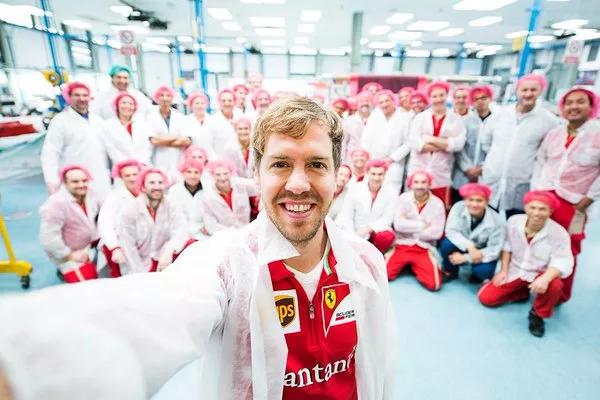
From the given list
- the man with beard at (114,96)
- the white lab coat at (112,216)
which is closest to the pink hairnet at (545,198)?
the white lab coat at (112,216)

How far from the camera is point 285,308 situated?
0.94 m

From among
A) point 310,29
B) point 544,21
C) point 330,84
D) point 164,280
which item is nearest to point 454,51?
point 544,21

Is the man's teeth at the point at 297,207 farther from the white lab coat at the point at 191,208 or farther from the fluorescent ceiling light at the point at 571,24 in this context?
the fluorescent ceiling light at the point at 571,24

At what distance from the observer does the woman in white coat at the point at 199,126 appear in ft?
13.1

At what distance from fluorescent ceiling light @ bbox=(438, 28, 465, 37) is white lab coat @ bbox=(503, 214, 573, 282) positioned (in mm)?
12814

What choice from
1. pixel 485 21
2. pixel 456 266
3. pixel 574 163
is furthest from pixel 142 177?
pixel 485 21

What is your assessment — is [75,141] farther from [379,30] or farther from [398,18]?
[379,30]

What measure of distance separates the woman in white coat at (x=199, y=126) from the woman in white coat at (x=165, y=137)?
0.09 meters

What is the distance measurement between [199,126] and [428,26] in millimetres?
11712

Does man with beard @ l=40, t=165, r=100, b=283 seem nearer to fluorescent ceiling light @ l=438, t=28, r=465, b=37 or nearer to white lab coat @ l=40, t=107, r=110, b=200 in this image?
white lab coat @ l=40, t=107, r=110, b=200

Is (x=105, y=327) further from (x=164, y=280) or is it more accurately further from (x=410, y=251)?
(x=410, y=251)

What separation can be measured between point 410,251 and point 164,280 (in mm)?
3148

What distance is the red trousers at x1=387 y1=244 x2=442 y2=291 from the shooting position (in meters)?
3.12

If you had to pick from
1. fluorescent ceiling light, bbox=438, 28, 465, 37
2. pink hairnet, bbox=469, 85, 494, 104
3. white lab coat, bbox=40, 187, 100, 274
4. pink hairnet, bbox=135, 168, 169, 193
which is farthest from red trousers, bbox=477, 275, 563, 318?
fluorescent ceiling light, bbox=438, 28, 465, 37
